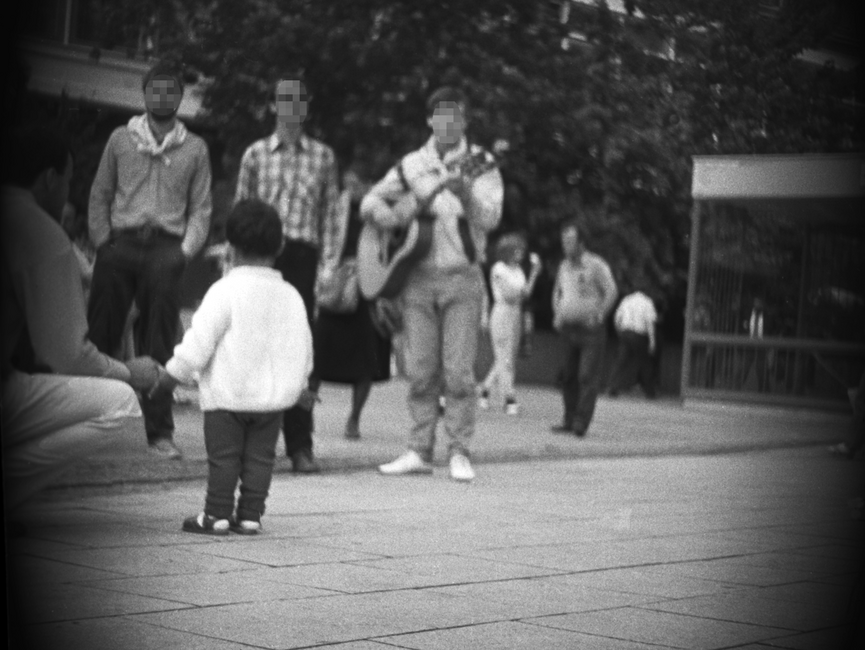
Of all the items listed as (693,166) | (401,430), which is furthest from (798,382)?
(401,430)

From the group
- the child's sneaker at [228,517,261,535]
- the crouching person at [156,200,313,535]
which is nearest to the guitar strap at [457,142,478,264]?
the crouching person at [156,200,313,535]

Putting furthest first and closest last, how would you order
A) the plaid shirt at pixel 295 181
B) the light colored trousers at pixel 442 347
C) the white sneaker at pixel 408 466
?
the white sneaker at pixel 408 466
the light colored trousers at pixel 442 347
the plaid shirt at pixel 295 181

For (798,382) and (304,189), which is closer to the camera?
(798,382)

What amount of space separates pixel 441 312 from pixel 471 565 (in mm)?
2406

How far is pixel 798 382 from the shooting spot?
1364mm

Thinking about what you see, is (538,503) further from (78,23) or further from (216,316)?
(78,23)

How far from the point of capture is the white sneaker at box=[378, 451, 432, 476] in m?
6.06

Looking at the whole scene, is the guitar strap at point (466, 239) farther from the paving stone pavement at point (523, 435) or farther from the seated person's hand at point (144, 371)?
the seated person's hand at point (144, 371)

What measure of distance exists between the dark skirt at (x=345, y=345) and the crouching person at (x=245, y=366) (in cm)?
353

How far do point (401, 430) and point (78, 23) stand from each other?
7.52 meters

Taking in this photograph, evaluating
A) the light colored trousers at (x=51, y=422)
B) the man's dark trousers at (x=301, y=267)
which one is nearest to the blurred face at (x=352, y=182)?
the light colored trousers at (x=51, y=422)

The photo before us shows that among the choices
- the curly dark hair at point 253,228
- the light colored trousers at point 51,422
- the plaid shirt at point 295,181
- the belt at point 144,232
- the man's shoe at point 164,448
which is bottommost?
the man's shoe at point 164,448

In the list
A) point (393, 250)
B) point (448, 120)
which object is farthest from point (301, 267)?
point (448, 120)

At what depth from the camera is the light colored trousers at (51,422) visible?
1.40 m
